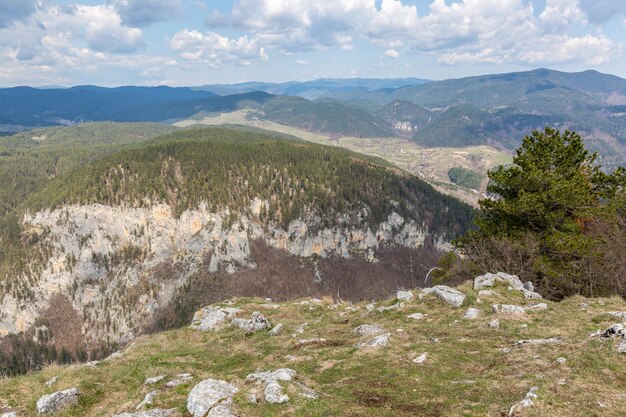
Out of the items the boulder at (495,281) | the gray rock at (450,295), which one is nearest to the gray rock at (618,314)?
the boulder at (495,281)

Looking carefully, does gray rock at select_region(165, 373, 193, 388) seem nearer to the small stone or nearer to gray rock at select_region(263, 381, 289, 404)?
gray rock at select_region(263, 381, 289, 404)

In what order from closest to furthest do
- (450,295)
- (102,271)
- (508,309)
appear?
(508,309) < (450,295) < (102,271)

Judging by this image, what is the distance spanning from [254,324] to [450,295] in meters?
17.1

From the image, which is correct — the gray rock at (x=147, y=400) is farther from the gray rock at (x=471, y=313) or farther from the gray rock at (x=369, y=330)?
the gray rock at (x=471, y=313)

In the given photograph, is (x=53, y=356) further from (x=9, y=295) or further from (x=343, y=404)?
(x=343, y=404)

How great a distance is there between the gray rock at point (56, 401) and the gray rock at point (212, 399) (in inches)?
272

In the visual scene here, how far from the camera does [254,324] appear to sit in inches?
1271

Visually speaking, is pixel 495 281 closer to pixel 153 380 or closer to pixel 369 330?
pixel 369 330

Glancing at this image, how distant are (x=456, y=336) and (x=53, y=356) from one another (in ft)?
679

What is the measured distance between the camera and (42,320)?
7082 inches

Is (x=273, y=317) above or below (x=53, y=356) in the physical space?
above

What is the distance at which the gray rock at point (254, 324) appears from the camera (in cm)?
3184

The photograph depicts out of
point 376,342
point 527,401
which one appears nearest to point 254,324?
point 376,342

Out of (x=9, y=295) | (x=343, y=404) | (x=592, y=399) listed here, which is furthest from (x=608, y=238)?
(x=9, y=295)
